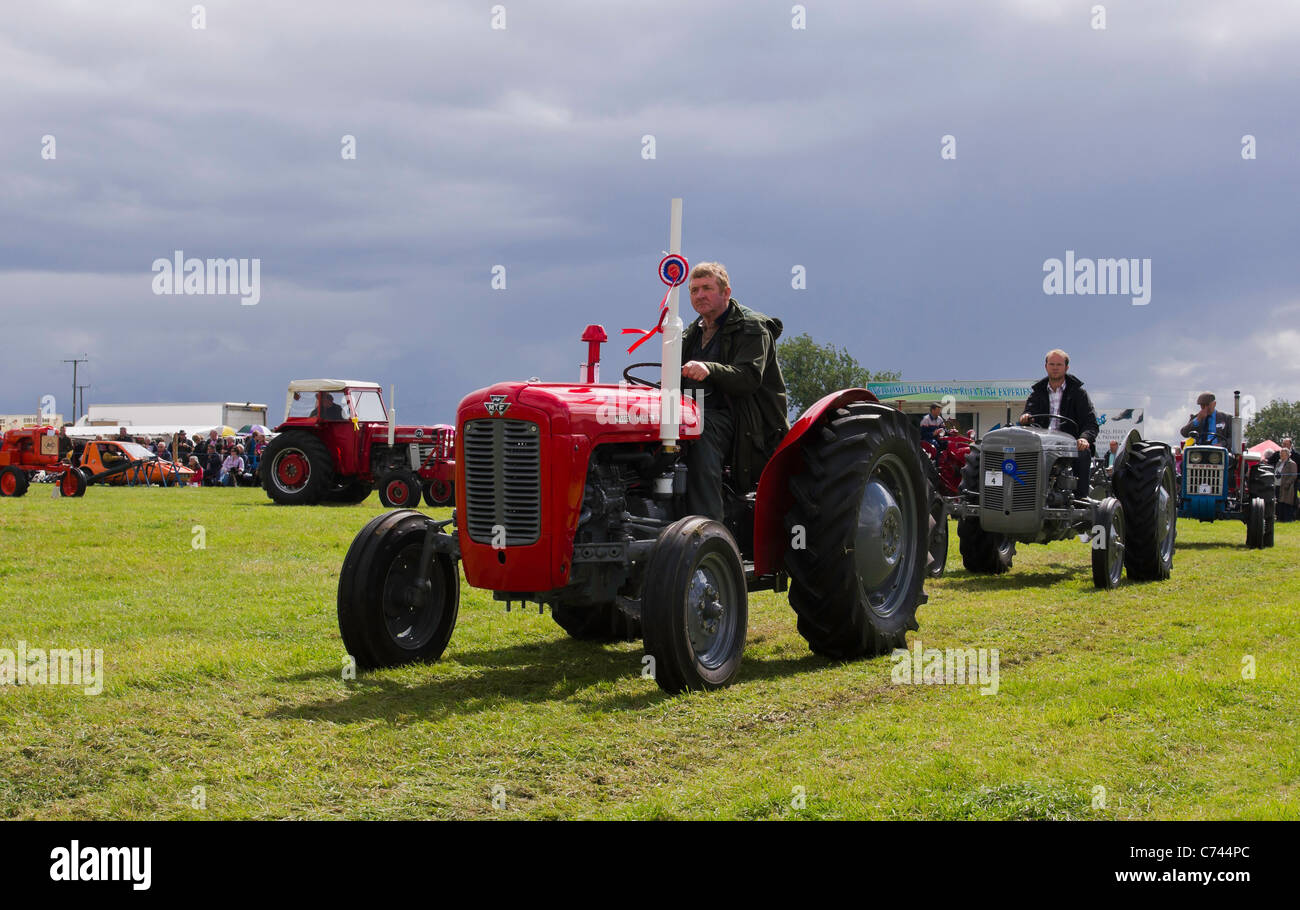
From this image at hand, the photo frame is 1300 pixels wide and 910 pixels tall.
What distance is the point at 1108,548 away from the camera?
32.4 feet

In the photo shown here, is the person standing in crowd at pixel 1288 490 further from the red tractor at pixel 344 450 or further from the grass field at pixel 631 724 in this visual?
the red tractor at pixel 344 450

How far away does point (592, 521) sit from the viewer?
5.68 m

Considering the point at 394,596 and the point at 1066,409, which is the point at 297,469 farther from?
the point at 394,596

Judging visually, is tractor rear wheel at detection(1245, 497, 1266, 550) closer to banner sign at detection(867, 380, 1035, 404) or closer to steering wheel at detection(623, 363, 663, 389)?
steering wheel at detection(623, 363, 663, 389)

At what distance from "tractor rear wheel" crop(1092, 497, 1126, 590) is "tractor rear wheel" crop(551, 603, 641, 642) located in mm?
4604

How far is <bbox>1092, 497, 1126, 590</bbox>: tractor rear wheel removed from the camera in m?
9.88

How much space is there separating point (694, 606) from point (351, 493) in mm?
17449

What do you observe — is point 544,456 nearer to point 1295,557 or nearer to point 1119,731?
point 1119,731

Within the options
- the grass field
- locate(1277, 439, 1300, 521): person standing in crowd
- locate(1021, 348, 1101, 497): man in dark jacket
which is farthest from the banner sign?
the grass field

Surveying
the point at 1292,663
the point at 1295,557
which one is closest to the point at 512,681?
the point at 1292,663

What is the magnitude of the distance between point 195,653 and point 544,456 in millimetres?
2410

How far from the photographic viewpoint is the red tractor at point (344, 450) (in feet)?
68.4

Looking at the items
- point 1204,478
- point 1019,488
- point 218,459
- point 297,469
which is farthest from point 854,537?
point 218,459

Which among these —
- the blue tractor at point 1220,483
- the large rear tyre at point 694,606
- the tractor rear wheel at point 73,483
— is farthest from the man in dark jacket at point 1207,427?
the tractor rear wheel at point 73,483
